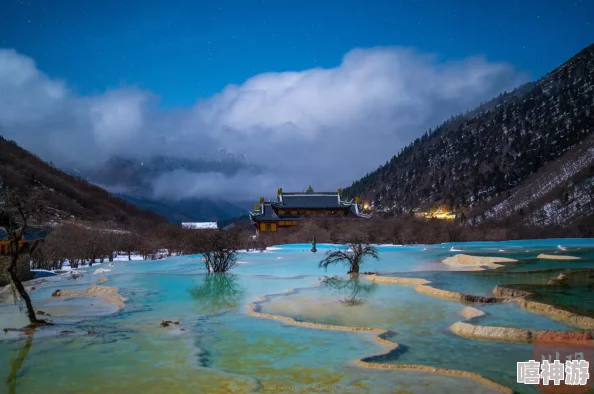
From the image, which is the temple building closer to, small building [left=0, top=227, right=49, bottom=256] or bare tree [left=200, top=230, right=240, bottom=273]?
bare tree [left=200, top=230, right=240, bottom=273]

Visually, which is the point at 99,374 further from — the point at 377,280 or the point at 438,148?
the point at 438,148

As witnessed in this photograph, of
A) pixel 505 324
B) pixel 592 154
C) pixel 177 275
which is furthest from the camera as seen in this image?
pixel 592 154

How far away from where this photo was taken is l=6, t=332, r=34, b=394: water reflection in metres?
8.05

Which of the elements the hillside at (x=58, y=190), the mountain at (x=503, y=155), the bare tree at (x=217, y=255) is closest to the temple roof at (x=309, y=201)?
the hillside at (x=58, y=190)

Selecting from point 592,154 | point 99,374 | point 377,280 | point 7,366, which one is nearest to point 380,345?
point 99,374

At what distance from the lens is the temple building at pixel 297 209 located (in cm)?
6209

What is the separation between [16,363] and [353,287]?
13156 mm

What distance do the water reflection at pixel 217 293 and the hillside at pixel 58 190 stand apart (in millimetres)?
47744

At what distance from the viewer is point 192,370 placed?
8.71 metres

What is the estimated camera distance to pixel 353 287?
20.0m

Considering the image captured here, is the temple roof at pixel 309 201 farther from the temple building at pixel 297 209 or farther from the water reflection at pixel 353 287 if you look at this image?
the water reflection at pixel 353 287

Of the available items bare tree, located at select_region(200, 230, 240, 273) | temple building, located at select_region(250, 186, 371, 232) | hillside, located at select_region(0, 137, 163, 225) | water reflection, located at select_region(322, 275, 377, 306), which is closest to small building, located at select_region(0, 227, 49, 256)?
bare tree, located at select_region(200, 230, 240, 273)

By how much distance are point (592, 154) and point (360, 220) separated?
41.8m

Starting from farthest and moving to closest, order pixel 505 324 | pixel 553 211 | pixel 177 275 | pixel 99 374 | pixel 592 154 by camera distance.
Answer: pixel 592 154
pixel 553 211
pixel 177 275
pixel 505 324
pixel 99 374
